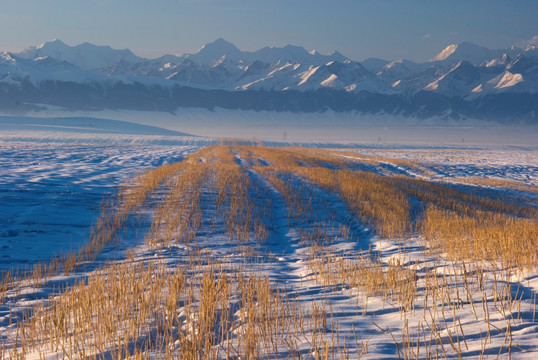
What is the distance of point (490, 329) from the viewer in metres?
3.17

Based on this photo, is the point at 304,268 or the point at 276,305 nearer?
the point at 276,305

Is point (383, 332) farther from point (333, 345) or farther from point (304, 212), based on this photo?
point (304, 212)

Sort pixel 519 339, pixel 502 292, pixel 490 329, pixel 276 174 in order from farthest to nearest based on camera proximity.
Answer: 1. pixel 276 174
2. pixel 502 292
3. pixel 490 329
4. pixel 519 339

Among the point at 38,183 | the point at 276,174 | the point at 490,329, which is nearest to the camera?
the point at 490,329

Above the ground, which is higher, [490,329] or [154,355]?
[490,329]

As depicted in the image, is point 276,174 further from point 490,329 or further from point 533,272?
point 490,329

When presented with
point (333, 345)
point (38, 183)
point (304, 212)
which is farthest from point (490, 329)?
point (38, 183)

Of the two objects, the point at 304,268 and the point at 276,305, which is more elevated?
the point at 276,305

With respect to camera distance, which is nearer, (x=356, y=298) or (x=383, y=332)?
(x=383, y=332)

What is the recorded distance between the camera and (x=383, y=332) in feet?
10.9

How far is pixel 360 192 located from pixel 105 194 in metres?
7.32

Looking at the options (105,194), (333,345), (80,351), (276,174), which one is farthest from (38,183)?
(333,345)

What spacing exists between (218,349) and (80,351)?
917 mm

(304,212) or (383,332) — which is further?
(304,212)
